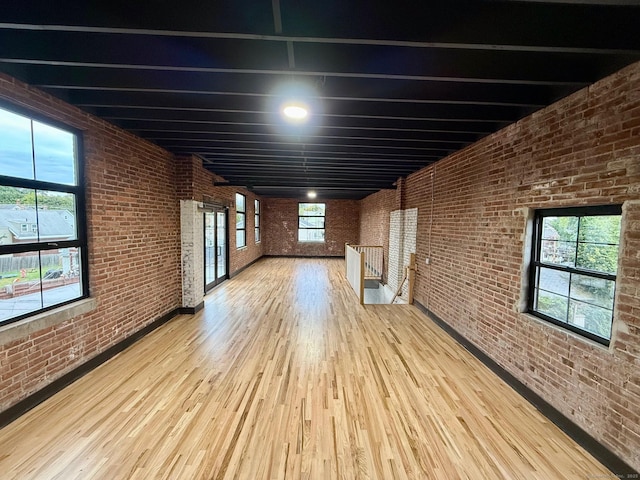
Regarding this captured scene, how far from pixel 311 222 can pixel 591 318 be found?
1085 cm

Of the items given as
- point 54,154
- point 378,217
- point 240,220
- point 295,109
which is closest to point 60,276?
point 54,154

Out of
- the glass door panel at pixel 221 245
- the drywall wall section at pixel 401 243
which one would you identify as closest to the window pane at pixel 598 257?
the drywall wall section at pixel 401 243

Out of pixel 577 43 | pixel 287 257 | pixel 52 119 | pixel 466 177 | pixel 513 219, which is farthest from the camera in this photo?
pixel 287 257

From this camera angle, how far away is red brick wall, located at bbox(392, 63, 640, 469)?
1.83m

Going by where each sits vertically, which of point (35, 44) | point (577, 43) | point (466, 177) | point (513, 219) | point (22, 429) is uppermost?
point (35, 44)

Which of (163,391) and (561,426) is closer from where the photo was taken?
(561,426)

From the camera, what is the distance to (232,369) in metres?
3.02

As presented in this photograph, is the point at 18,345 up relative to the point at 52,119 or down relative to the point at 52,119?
down

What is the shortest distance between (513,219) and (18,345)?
4.71m

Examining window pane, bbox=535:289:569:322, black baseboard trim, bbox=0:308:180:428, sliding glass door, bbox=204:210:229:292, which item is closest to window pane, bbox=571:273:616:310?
window pane, bbox=535:289:569:322

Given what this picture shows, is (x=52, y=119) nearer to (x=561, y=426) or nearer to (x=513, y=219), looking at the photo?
(x=513, y=219)

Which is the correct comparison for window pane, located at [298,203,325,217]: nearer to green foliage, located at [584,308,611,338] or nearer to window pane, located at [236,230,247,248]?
window pane, located at [236,230,247,248]

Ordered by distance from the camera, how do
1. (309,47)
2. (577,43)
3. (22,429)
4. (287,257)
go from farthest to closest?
(287,257), (22,429), (309,47), (577,43)

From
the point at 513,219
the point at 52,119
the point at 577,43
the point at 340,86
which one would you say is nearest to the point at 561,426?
the point at 513,219
